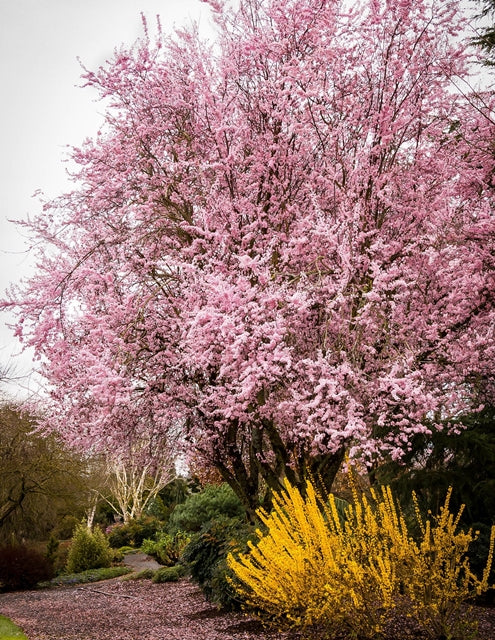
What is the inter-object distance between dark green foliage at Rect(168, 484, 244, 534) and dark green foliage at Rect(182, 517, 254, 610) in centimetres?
672

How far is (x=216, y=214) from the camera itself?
892 cm

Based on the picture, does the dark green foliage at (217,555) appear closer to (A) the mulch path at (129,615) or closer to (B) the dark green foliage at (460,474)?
(A) the mulch path at (129,615)

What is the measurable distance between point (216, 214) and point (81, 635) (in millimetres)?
5919

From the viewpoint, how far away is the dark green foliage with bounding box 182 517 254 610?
26.4ft

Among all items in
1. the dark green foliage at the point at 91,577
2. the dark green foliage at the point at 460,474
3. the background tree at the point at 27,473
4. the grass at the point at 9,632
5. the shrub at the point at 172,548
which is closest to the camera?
the grass at the point at 9,632

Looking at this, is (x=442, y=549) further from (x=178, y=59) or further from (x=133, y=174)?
(x=178, y=59)

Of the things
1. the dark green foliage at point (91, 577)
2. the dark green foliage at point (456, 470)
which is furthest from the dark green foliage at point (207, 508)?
the dark green foliage at point (456, 470)

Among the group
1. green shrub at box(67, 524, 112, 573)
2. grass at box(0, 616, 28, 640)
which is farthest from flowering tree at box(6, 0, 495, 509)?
green shrub at box(67, 524, 112, 573)

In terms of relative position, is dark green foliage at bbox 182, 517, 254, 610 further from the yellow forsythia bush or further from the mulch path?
the yellow forsythia bush

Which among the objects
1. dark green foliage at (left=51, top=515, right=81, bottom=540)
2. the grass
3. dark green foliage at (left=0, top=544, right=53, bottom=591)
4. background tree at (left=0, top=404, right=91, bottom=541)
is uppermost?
Answer: background tree at (left=0, top=404, right=91, bottom=541)

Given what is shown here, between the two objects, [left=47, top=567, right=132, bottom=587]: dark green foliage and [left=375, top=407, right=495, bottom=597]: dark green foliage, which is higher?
[left=375, top=407, right=495, bottom=597]: dark green foliage

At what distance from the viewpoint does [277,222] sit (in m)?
9.16

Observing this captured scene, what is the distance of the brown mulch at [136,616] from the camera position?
6742 millimetres

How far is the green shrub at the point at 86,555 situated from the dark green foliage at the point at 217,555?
41.9 feet
